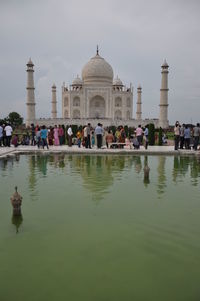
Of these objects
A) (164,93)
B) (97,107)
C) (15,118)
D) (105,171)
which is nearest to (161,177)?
(105,171)

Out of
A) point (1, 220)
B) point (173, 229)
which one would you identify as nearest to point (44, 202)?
point (1, 220)

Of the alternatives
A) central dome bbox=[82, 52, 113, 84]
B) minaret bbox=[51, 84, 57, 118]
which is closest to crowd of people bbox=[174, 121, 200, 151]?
minaret bbox=[51, 84, 57, 118]

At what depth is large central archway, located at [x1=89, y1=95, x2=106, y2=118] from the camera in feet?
134

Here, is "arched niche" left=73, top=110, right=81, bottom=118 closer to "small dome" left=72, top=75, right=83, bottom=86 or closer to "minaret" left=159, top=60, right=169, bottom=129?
"small dome" left=72, top=75, right=83, bottom=86

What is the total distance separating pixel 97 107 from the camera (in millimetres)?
41156

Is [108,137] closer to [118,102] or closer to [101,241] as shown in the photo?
[101,241]

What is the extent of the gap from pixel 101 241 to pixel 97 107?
3865cm

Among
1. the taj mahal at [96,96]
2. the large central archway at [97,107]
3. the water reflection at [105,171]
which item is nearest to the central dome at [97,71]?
the taj mahal at [96,96]

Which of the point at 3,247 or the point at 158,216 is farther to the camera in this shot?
the point at 158,216

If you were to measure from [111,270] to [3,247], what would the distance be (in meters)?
1.08

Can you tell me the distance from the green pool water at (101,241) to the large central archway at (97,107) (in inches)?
1392

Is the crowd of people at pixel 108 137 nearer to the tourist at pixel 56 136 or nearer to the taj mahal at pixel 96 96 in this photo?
the tourist at pixel 56 136

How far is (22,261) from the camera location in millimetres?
2654

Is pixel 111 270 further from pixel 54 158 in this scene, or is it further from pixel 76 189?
pixel 54 158
